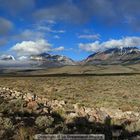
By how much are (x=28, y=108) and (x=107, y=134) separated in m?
9.56

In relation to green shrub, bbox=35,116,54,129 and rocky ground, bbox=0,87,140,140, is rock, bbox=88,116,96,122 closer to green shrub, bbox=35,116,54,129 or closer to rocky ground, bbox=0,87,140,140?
rocky ground, bbox=0,87,140,140

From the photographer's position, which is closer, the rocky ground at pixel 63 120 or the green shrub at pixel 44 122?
the rocky ground at pixel 63 120

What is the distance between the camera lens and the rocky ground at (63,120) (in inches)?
610

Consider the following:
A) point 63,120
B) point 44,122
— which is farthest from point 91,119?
point 44,122

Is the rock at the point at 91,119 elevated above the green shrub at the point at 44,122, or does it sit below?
below

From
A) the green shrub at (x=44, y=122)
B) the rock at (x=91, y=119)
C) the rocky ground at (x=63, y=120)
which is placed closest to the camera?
the rocky ground at (x=63, y=120)

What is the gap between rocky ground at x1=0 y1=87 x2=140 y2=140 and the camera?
1549cm

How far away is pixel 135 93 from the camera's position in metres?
38.1

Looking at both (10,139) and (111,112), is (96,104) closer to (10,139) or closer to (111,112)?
(111,112)

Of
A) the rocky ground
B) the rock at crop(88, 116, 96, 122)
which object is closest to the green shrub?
the rocky ground

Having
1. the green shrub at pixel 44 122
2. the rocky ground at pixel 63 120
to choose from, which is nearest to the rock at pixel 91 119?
the rocky ground at pixel 63 120

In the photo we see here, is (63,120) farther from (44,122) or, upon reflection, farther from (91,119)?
(44,122)

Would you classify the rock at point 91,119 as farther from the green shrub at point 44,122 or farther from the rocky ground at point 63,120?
the green shrub at point 44,122

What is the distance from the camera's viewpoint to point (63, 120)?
2206 centimetres
